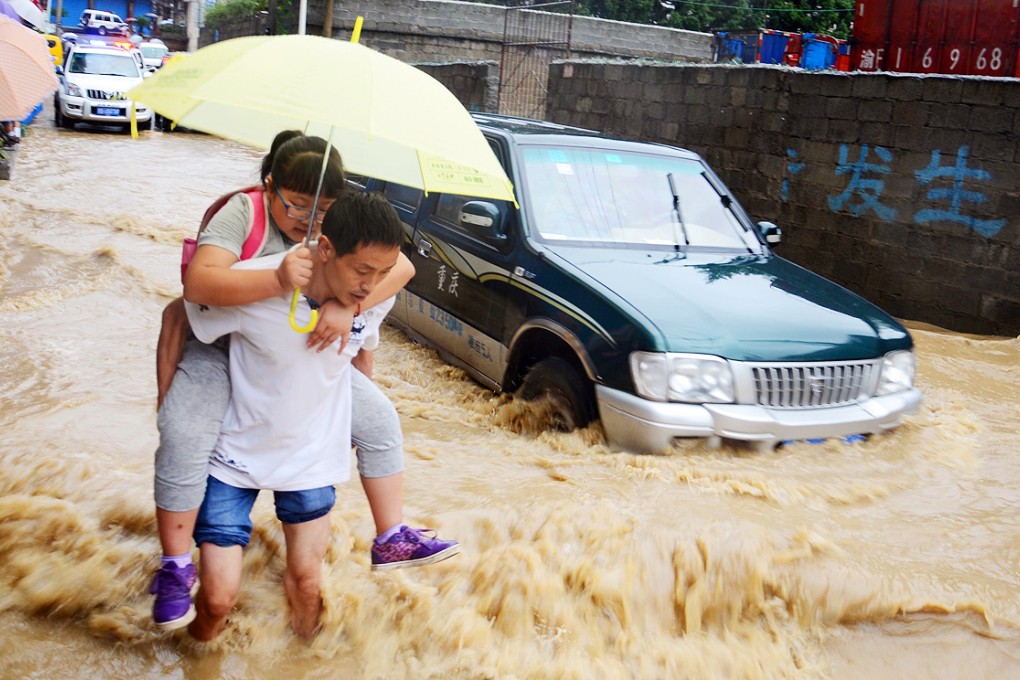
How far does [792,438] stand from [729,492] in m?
0.49

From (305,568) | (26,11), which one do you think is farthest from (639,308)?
(26,11)

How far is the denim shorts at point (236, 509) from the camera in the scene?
9.62 feet

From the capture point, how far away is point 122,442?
4879mm

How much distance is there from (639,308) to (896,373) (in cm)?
147

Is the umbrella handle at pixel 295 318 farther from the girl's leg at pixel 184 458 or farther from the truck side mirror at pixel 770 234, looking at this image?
the truck side mirror at pixel 770 234

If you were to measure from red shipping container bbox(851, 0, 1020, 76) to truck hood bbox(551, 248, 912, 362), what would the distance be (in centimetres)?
694

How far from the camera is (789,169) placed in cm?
1029

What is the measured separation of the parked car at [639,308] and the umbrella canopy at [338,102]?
61.5 inches

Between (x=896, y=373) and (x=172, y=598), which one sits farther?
(x=896, y=373)

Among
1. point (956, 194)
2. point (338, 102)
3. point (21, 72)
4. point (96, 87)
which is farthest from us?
point (96, 87)

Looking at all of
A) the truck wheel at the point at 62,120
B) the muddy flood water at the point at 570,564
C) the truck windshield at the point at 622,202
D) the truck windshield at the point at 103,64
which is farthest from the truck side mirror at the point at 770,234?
the truck windshield at the point at 103,64

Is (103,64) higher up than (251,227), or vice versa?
(103,64)

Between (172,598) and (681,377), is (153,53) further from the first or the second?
(172,598)

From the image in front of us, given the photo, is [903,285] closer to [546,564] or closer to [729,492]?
[729,492]
